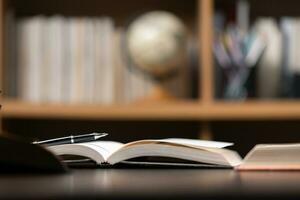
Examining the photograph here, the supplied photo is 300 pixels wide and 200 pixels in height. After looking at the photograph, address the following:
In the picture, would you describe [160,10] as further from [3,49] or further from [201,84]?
[3,49]

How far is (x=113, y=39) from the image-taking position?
212 cm

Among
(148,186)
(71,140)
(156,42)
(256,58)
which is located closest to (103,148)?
(71,140)

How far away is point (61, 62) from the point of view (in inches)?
81.4

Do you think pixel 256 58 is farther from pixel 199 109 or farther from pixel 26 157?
pixel 26 157

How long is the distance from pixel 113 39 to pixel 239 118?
0.52m

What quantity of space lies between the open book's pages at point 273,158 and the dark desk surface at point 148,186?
75mm

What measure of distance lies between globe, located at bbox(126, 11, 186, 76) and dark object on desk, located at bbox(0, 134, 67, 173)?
142 centimetres

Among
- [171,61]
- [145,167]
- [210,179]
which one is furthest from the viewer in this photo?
[171,61]

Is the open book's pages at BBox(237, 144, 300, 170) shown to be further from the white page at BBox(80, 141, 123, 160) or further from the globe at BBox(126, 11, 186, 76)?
the globe at BBox(126, 11, 186, 76)

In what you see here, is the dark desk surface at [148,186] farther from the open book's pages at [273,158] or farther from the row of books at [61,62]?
the row of books at [61,62]

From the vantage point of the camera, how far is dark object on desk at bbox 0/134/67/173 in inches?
22.0

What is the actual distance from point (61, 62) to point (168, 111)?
416 mm

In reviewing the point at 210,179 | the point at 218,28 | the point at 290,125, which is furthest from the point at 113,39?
the point at 210,179

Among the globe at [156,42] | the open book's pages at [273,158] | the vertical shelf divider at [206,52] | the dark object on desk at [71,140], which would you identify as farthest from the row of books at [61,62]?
the open book's pages at [273,158]
